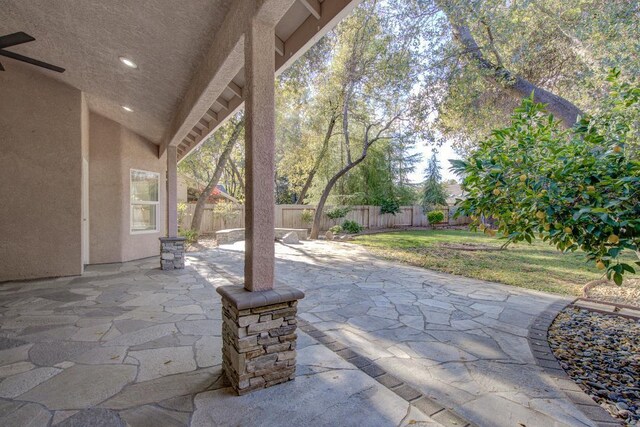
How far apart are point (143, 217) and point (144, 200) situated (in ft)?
1.36

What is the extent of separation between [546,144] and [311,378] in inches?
97.8

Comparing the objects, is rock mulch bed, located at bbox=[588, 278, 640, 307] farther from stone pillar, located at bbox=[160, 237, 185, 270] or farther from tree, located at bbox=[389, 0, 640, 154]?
stone pillar, located at bbox=[160, 237, 185, 270]

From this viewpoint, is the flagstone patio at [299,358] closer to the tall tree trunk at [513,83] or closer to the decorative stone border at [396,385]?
the decorative stone border at [396,385]

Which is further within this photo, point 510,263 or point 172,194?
point 510,263

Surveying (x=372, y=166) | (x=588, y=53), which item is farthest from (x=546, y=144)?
(x=372, y=166)

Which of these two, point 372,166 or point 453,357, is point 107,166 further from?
point 372,166

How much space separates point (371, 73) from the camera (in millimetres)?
9617

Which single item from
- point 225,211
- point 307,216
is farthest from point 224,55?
point 307,216

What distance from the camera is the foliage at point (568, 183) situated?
1979 mm

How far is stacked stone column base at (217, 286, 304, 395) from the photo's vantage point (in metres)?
2.20

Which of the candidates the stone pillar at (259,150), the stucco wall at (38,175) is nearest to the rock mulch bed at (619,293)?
the stone pillar at (259,150)

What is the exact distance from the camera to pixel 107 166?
7133 mm

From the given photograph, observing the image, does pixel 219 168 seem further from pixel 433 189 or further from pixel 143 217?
pixel 433 189

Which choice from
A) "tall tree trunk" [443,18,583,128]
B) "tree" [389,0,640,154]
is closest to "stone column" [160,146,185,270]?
"tree" [389,0,640,154]
